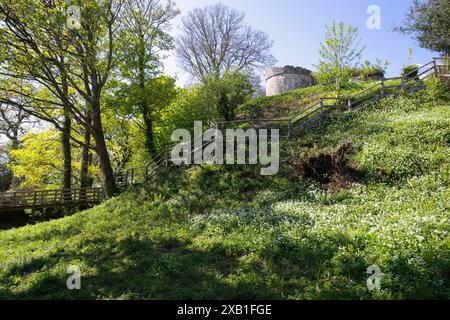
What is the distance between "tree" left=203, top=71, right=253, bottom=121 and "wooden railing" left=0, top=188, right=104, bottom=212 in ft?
35.9

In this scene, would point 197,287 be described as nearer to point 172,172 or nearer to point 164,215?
point 164,215

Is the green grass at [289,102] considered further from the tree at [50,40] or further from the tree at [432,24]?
the tree at [50,40]

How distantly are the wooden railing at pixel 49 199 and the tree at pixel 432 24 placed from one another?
88.1 feet

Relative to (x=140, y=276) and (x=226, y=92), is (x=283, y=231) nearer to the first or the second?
(x=140, y=276)

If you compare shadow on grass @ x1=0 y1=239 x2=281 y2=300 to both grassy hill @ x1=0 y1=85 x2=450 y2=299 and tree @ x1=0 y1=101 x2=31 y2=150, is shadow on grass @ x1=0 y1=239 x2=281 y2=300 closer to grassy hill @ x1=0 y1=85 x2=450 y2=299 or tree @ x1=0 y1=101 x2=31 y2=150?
grassy hill @ x1=0 y1=85 x2=450 y2=299

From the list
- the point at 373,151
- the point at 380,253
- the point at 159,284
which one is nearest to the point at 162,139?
the point at 373,151

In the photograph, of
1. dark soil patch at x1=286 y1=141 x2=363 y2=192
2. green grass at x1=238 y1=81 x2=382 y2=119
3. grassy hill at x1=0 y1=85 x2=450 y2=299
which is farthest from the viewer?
green grass at x1=238 y1=81 x2=382 y2=119

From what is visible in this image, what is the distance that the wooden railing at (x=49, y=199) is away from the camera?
21.1m

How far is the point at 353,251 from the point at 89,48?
51.7 feet

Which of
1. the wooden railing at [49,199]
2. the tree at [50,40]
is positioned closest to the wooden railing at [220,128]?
the wooden railing at [49,199]

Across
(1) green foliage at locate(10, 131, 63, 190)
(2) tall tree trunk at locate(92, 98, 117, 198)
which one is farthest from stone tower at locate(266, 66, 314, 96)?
(1) green foliage at locate(10, 131, 63, 190)

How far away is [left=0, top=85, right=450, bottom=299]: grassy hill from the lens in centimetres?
604

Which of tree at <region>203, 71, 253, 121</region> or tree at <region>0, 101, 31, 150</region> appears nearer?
tree at <region>203, 71, 253, 121</region>

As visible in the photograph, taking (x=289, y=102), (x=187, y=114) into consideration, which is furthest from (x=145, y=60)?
(x=289, y=102)
